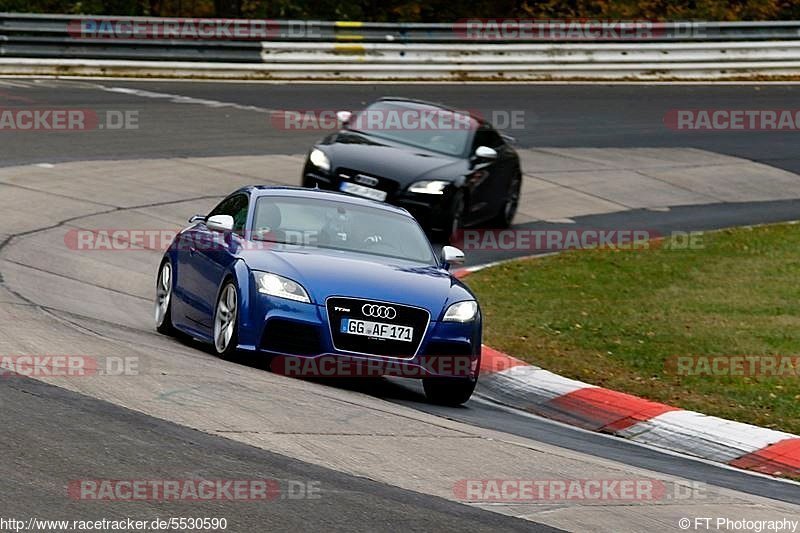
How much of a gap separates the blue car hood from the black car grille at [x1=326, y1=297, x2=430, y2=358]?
49 millimetres

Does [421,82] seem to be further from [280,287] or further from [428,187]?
[280,287]

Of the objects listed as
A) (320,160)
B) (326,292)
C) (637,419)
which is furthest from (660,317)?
(320,160)

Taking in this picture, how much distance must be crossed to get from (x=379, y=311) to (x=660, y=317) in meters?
4.70

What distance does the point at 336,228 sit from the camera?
1133 centimetres

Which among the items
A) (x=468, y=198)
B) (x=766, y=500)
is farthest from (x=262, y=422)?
(x=468, y=198)

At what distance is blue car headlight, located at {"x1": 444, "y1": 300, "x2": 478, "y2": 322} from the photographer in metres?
10.4

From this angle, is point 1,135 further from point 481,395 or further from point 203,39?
point 481,395

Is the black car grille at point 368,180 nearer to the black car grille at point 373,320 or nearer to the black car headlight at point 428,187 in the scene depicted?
the black car headlight at point 428,187

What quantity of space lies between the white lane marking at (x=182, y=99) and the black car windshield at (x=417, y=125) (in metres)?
6.98

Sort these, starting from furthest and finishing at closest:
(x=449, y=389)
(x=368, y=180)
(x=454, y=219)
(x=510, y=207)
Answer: (x=510, y=207) → (x=454, y=219) → (x=368, y=180) → (x=449, y=389)

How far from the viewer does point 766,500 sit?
8.20 m

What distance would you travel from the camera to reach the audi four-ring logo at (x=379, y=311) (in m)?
10.1

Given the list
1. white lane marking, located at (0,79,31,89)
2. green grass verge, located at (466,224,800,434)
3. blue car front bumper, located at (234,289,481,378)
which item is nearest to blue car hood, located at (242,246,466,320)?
blue car front bumper, located at (234,289,481,378)

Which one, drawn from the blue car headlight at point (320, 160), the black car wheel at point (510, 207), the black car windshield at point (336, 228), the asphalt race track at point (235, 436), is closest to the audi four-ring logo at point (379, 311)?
the asphalt race track at point (235, 436)
